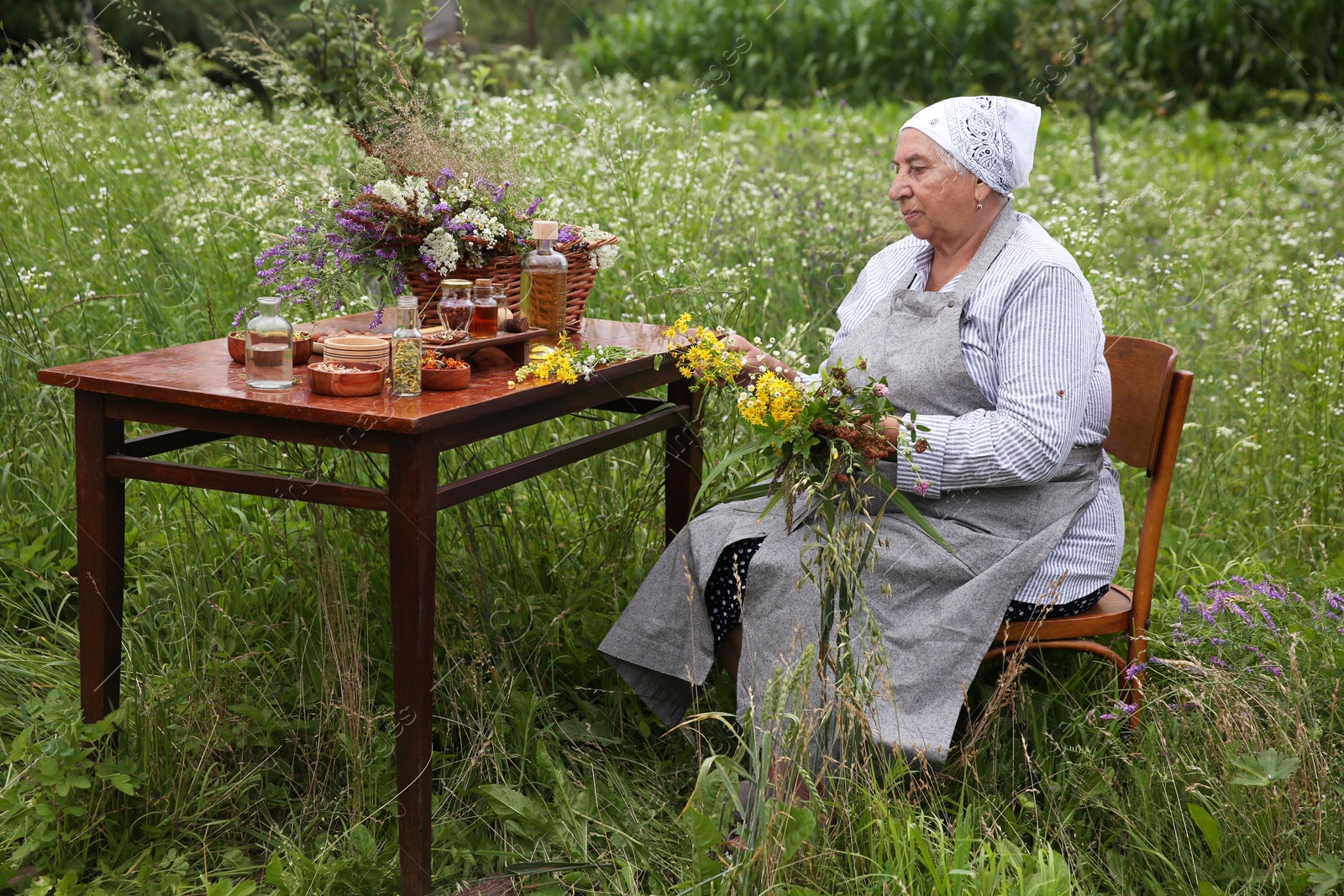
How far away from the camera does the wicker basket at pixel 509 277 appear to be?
2668 millimetres

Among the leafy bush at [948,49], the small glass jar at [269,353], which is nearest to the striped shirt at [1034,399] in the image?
the small glass jar at [269,353]

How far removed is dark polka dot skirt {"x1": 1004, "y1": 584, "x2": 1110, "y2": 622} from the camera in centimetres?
253

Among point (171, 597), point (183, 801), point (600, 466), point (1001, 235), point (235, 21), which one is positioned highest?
point (235, 21)

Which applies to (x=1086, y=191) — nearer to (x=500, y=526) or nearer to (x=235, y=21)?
(x=500, y=526)

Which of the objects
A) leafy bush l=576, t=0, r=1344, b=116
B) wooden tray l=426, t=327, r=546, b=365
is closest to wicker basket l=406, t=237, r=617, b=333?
wooden tray l=426, t=327, r=546, b=365

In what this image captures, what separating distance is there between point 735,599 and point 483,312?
0.82m

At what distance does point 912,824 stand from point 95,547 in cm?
160

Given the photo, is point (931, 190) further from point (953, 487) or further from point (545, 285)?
point (545, 285)

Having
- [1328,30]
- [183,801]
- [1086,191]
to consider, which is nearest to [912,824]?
[183,801]

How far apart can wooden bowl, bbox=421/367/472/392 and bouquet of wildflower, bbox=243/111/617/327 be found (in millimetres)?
375

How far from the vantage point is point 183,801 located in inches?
102

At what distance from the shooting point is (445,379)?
2301 millimetres

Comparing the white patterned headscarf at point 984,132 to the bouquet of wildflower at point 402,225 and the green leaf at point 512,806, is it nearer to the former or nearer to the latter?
the bouquet of wildflower at point 402,225

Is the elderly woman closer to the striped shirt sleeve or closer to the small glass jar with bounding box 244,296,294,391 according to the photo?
the striped shirt sleeve
